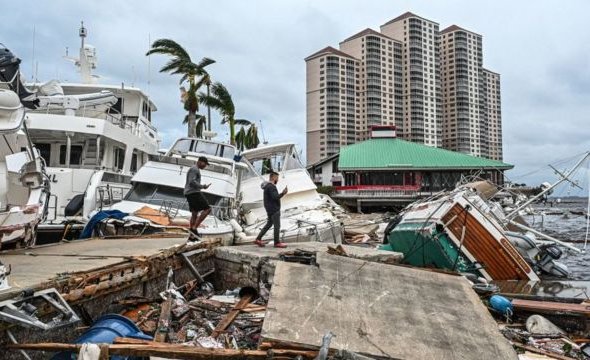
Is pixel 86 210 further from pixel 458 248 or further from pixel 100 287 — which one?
pixel 458 248

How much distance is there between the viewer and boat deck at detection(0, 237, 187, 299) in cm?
478

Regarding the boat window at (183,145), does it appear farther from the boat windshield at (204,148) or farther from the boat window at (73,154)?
the boat window at (73,154)

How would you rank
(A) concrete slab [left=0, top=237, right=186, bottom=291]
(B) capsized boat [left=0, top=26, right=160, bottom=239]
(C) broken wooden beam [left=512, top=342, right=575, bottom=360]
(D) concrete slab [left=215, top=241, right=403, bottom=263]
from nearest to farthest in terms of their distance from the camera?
1. (A) concrete slab [left=0, top=237, right=186, bottom=291]
2. (C) broken wooden beam [left=512, top=342, right=575, bottom=360]
3. (D) concrete slab [left=215, top=241, right=403, bottom=263]
4. (B) capsized boat [left=0, top=26, right=160, bottom=239]

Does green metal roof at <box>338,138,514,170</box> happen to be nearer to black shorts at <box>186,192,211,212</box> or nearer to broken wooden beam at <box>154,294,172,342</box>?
black shorts at <box>186,192,211,212</box>

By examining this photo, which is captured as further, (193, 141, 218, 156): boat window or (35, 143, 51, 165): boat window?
(193, 141, 218, 156): boat window

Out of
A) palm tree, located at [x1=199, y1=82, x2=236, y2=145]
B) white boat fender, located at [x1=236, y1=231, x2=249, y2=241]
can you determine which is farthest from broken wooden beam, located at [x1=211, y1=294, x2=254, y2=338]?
palm tree, located at [x1=199, y1=82, x2=236, y2=145]

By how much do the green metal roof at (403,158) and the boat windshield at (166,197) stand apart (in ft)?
107

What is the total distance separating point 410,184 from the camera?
149ft

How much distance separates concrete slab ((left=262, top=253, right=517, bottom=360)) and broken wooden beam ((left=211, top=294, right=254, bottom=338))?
0.72 metres

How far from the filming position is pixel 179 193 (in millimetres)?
13297

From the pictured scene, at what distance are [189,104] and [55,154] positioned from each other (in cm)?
885

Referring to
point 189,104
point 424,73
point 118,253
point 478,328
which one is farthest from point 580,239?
point 424,73

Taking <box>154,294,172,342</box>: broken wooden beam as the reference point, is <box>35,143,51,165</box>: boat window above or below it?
above

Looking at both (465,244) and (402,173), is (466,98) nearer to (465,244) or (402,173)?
(402,173)
